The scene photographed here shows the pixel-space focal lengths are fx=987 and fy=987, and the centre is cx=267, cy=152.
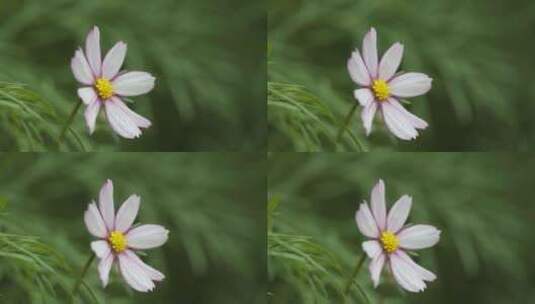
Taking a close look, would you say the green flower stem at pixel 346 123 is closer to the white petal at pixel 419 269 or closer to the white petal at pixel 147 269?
the white petal at pixel 419 269

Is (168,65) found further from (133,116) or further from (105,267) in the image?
(105,267)

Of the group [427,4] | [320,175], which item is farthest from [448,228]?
[427,4]

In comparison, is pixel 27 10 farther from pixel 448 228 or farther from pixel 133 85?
pixel 448 228

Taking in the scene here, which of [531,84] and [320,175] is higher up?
[531,84]

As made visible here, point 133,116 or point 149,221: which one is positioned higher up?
point 133,116

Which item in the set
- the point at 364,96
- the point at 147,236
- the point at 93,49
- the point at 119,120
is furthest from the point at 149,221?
the point at 364,96

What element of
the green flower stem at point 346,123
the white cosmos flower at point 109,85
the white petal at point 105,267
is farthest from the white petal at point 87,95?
the green flower stem at point 346,123
